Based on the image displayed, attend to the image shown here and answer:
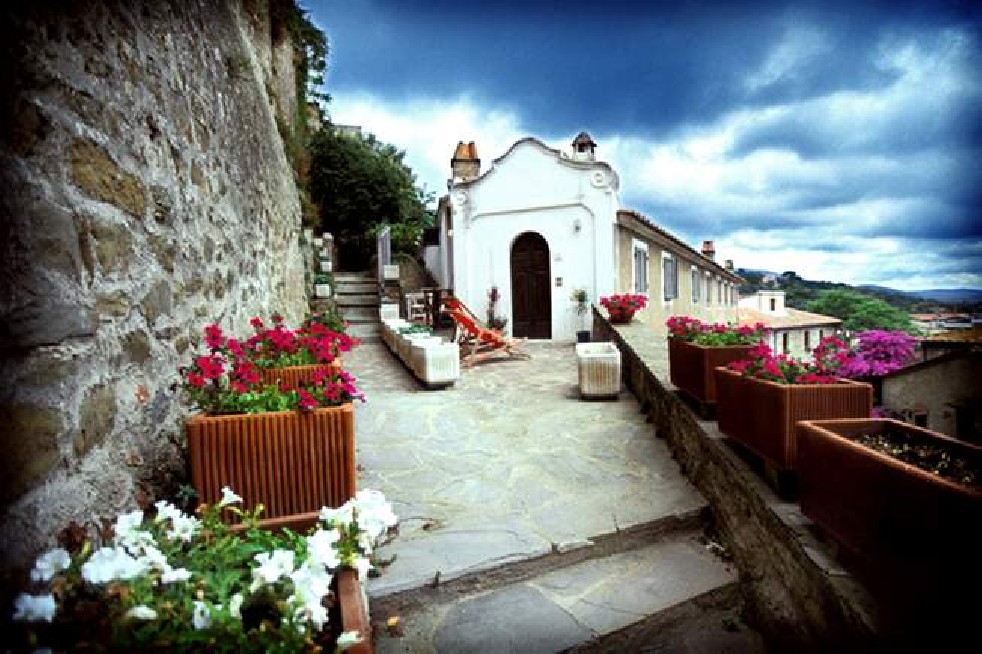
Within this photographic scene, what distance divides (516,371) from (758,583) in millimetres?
5372

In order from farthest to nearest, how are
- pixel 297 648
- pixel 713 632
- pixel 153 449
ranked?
pixel 713 632 → pixel 153 449 → pixel 297 648

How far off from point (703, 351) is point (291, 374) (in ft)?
11.1

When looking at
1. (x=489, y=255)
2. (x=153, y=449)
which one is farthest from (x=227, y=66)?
(x=489, y=255)

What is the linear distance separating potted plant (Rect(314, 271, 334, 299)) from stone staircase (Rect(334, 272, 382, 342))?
1024 mm

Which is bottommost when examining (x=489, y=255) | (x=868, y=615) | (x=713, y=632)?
(x=713, y=632)

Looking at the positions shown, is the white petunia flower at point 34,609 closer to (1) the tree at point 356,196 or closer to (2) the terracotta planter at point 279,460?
(2) the terracotta planter at point 279,460

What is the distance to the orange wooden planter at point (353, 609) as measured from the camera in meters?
1.44

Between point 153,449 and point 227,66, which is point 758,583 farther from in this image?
point 227,66

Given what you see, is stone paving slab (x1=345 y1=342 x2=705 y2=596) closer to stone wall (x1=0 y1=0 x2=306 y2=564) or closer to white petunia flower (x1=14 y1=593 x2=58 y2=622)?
stone wall (x1=0 y1=0 x2=306 y2=564)

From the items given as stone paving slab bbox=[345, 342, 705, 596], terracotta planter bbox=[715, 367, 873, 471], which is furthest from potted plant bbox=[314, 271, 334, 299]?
terracotta planter bbox=[715, 367, 873, 471]

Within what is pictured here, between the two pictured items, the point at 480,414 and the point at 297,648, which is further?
the point at 480,414

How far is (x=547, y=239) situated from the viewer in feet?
38.8

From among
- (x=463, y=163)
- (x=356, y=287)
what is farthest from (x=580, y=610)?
(x=463, y=163)

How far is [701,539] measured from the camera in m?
3.38
